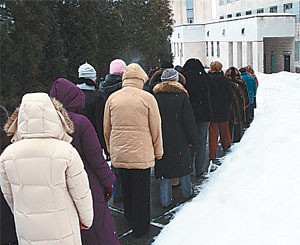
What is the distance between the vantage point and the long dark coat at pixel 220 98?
23.0ft

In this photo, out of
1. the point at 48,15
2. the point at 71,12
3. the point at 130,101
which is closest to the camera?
the point at 130,101

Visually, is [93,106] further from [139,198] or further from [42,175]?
[42,175]

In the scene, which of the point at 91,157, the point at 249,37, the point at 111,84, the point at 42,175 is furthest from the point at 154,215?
the point at 249,37

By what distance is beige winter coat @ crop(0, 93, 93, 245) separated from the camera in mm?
2559

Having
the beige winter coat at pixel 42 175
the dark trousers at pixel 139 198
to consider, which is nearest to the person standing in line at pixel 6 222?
the beige winter coat at pixel 42 175

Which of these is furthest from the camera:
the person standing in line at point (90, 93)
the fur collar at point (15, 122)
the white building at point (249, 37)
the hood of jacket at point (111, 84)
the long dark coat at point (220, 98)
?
the white building at point (249, 37)

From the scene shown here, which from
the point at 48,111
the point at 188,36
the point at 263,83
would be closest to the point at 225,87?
the point at 48,111

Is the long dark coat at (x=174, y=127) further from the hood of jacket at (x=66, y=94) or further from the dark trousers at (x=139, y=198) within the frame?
the hood of jacket at (x=66, y=94)

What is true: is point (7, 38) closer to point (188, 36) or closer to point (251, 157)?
point (251, 157)

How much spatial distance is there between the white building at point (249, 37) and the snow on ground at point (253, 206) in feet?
73.8

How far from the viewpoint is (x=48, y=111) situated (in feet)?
8.41

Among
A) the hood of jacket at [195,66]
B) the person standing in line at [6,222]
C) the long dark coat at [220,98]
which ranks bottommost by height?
the person standing in line at [6,222]

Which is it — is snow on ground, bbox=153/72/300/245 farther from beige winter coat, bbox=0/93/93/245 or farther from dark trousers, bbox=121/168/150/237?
beige winter coat, bbox=0/93/93/245

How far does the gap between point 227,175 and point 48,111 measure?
337 cm
